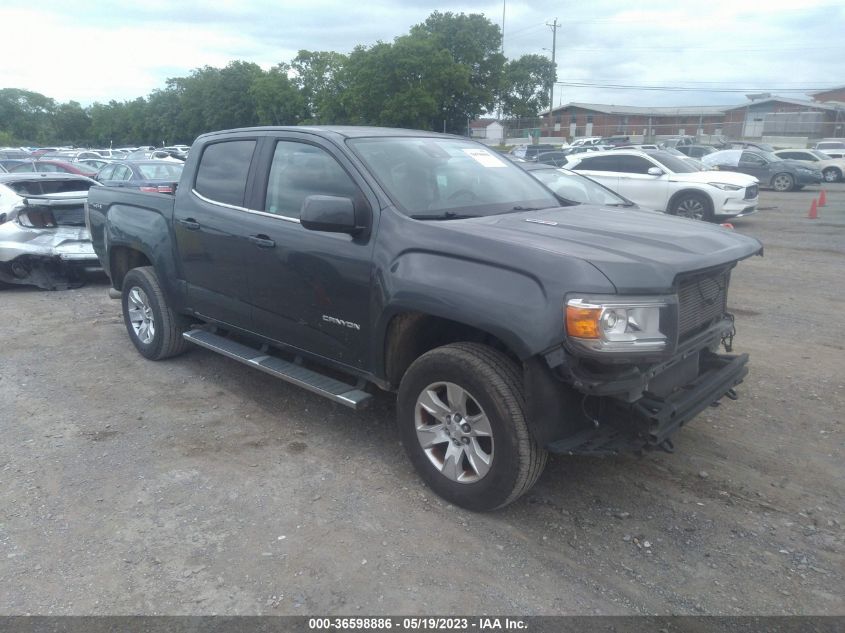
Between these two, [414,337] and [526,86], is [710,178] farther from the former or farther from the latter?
[526,86]

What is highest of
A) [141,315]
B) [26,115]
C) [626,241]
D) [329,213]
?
[26,115]

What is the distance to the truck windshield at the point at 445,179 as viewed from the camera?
4000 millimetres

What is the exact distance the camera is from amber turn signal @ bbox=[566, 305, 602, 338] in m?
2.95

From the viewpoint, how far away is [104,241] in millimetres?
6402

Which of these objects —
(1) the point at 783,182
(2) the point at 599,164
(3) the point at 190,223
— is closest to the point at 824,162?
(1) the point at 783,182

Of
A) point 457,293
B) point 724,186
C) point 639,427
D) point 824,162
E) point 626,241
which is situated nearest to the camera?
point 639,427

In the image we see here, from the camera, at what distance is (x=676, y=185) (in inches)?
562

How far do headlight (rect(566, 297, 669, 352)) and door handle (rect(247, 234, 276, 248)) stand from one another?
2.15m

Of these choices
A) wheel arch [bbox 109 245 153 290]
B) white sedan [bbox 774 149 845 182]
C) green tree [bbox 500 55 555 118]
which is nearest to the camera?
wheel arch [bbox 109 245 153 290]

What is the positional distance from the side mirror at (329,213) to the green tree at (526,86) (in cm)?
6972

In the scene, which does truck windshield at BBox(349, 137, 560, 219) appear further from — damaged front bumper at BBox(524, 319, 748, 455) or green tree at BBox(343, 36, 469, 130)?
green tree at BBox(343, 36, 469, 130)

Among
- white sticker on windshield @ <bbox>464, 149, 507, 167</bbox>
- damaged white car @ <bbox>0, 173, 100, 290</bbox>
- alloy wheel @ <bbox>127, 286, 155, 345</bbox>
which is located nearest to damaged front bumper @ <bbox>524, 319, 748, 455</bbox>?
white sticker on windshield @ <bbox>464, 149, 507, 167</bbox>

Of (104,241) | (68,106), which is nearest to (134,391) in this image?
(104,241)

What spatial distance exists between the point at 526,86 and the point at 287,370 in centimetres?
8054
